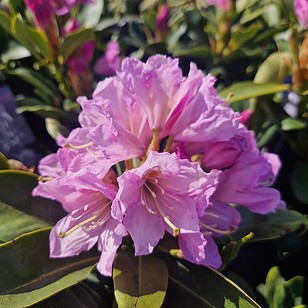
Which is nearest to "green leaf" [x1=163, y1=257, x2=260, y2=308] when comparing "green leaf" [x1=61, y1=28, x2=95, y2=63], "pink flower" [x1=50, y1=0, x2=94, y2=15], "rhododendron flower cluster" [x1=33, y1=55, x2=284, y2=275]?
"rhododendron flower cluster" [x1=33, y1=55, x2=284, y2=275]

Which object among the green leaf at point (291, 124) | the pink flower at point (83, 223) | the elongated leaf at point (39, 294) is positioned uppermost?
the pink flower at point (83, 223)

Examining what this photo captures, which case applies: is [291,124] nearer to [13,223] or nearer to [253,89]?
[253,89]

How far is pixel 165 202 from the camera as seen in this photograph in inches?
30.1

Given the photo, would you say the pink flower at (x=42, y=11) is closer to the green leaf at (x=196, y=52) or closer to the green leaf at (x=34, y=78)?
the green leaf at (x=34, y=78)

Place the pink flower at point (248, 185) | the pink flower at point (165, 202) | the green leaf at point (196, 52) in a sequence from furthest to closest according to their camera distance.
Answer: the green leaf at point (196, 52) → the pink flower at point (248, 185) → the pink flower at point (165, 202)

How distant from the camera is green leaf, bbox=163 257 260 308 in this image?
0.74 meters

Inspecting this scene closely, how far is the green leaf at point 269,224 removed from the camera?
0.89m

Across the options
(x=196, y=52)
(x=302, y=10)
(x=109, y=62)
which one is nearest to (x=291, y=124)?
(x=302, y=10)

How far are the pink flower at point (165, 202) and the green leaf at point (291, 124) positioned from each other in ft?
1.28

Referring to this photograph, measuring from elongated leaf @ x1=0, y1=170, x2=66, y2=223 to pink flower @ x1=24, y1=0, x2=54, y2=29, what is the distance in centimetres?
41

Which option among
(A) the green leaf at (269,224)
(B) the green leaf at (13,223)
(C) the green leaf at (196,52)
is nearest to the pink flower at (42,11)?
(C) the green leaf at (196,52)

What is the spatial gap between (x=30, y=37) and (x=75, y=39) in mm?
97

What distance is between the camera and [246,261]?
3.67ft

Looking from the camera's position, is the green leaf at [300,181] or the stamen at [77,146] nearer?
the stamen at [77,146]
